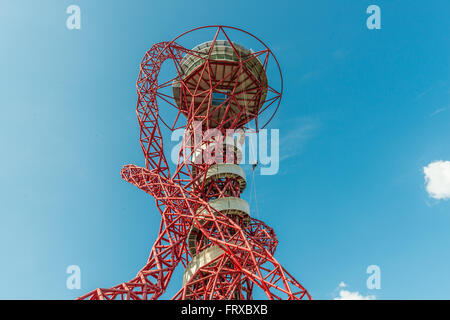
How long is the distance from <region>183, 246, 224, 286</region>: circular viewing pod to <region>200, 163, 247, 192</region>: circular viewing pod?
7959mm

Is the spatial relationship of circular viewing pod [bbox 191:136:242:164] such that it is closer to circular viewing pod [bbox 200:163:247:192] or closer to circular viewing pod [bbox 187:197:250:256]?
circular viewing pod [bbox 200:163:247:192]

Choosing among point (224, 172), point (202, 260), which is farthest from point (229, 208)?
point (202, 260)

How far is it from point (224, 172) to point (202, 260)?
966 cm

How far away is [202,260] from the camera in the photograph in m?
28.2

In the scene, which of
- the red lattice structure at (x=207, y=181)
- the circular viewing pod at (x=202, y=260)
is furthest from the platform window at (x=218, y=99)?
the circular viewing pod at (x=202, y=260)

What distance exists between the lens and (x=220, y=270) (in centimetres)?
2575

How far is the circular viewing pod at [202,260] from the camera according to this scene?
2748 cm

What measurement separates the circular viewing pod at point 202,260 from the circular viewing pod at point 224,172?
7.96m

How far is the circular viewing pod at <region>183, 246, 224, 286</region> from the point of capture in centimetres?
2748

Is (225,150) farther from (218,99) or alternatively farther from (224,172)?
(218,99)

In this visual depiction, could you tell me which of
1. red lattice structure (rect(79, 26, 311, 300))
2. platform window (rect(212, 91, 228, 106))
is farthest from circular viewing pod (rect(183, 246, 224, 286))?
platform window (rect(212, 91, 228, 106))
